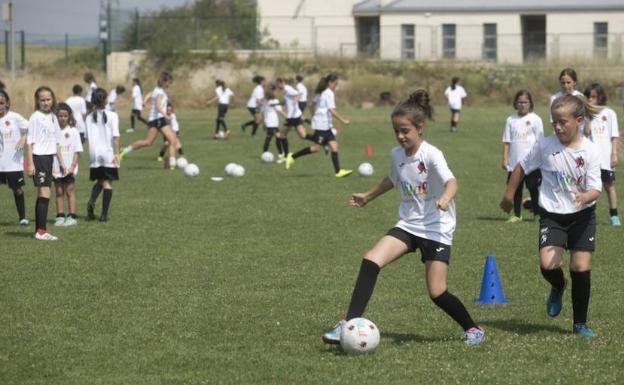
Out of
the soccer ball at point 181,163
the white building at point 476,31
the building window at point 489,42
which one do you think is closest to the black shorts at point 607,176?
the soccer ball at point 181,163

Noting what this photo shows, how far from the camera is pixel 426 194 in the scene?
7.68m

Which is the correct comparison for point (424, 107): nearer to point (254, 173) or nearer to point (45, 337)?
point (45, 337)

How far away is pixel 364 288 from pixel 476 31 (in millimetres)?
60912

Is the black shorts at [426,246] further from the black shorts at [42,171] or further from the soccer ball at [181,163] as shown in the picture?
the soccer ball at [181,163]

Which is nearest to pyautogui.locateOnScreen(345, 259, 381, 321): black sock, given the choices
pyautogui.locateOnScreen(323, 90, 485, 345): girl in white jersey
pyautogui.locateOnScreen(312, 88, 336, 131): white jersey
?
pyautogui.locateOnScreen(323, 90, 485, 345): girl in white jersey

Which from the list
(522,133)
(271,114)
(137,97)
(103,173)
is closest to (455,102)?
(137,97)

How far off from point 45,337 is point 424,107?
321 cm

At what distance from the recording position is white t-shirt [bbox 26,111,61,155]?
13523 millimetres

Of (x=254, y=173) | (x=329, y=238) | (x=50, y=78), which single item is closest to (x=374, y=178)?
(x=254, y=173)

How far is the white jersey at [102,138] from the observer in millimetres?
14836

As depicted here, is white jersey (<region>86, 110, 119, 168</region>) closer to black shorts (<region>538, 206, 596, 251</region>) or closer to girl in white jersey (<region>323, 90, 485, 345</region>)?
girl in white jersey (<region>323, 90, 485, 345</region>)

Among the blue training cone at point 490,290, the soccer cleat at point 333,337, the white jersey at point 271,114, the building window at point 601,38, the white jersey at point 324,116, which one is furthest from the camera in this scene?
the building window at point 601,38

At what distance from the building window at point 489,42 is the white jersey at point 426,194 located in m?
58.4

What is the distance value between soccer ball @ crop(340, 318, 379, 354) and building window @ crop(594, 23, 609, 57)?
192 feet
